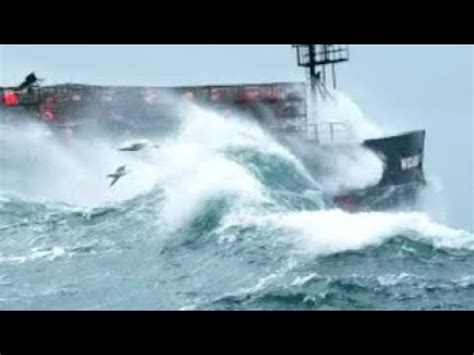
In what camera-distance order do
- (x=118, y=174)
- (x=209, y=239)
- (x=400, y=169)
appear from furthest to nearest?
(x=400, y=169) → (x=118, y=174) → (x=209, y=239)

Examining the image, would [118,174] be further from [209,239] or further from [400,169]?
[400,169]

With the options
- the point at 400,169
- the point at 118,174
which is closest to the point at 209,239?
the point at 118,174

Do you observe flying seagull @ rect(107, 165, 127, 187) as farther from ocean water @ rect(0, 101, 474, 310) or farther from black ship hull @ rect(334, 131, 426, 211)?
black ship hull @ rect(334, 131, 426, 211)

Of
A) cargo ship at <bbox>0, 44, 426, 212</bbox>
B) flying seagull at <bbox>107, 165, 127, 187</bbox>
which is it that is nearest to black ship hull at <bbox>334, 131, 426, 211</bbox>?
cargo ship at <bbox>0, 44, 426, 212</bbox>
